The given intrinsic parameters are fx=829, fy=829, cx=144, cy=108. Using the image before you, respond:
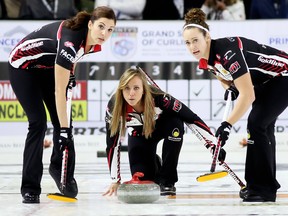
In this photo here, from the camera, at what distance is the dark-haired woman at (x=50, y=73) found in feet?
15.0

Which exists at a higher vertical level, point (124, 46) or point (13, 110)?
point (124, 46)

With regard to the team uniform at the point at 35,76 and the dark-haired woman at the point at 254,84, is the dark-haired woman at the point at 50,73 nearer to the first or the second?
the team uniform at the point at 35,76

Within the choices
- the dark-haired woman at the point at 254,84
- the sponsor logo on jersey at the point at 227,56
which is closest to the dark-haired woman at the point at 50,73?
the dark-haired woman at the point at 254,84

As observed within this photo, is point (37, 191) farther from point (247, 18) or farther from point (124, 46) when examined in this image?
point (247, 18)

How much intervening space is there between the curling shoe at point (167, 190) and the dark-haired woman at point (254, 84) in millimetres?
461

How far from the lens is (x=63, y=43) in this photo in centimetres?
457

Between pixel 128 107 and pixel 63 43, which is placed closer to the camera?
pixel 63 43

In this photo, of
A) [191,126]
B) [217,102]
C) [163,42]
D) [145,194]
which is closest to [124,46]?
[163,42]

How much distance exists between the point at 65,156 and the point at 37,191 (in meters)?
0.25

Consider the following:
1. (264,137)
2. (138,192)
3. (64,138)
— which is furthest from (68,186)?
(264,137)

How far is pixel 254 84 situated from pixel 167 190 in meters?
0.83

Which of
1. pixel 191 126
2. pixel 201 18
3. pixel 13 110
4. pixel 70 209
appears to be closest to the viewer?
pixel 70 209

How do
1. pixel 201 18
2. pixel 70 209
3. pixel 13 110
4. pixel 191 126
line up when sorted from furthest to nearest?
pixel 13 110, pixel 191 126, pixel 201 18, pixel 70 209

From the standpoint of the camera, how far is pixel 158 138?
5250 millimetres
